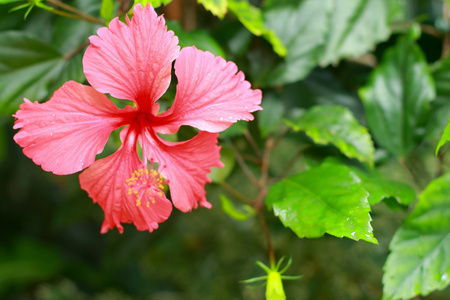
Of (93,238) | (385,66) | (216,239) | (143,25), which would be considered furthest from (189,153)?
(93,238)

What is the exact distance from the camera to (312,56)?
2.30 ft

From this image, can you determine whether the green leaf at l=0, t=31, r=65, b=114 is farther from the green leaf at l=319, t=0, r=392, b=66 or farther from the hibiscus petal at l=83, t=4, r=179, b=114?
the green leaf at l=319, t=0, r=392, b=66

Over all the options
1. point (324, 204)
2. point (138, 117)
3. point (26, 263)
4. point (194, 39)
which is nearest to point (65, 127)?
point (138, 117)

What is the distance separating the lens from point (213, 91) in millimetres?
448

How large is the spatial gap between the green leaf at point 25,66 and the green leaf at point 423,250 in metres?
0.56

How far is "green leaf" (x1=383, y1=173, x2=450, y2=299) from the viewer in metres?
0.52

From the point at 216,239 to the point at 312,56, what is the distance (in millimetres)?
691

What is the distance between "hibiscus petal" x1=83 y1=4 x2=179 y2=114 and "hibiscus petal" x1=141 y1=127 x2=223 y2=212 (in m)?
0.07

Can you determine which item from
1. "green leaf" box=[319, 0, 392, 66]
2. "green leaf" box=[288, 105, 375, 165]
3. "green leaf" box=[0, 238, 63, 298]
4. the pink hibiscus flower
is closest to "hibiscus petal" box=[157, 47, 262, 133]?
the pink hibiscus flower

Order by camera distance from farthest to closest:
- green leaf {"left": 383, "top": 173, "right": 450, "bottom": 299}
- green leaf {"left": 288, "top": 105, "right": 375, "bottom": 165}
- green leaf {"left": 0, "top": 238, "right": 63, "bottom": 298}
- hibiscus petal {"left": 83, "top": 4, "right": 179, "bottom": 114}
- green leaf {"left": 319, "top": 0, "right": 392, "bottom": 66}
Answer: green leaf {"left": 0, "top": 238, "right": 63, "bottom": 298} → green leaf {"left": 319, "top": 0, "right": 392, "bottom": 66} → green leaf {"left": 288, "top": 105, "right": 375, "bottom": 165} → green leaf {"left": 383, "top": 173, "right": 450, "bottom": 299} → hibiscus petal {"left": 83, "top": 4, "right": 179, "bottom": 114}

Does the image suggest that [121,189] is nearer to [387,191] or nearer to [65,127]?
[65,127]

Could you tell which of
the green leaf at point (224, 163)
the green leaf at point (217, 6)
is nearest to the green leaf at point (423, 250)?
the green leaf at point (224, 163)

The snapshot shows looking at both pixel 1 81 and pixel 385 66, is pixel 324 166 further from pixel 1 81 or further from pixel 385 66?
pixel 1 81

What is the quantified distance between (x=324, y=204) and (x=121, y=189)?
26cm
